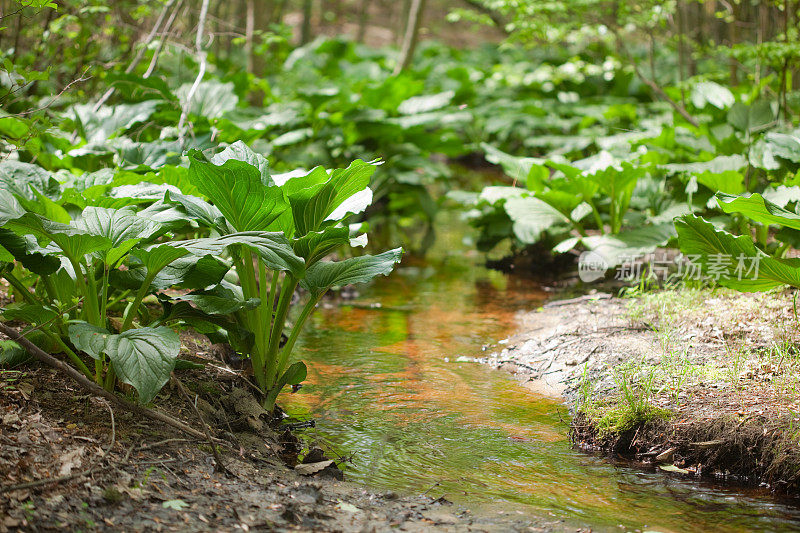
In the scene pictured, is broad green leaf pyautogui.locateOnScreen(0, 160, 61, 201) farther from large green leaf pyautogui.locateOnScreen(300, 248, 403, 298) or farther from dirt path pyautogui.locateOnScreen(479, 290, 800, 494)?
dirt path pyautogui.locateOnScreen(479, 290, 800, 494)

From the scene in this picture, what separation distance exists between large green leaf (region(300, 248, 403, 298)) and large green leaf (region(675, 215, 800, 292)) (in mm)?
1640

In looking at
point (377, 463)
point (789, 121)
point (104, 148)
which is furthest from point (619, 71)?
point (377, 463)

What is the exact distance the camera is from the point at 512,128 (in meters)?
9.40

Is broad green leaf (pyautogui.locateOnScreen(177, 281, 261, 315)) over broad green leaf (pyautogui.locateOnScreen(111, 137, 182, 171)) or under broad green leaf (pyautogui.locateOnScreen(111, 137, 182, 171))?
under

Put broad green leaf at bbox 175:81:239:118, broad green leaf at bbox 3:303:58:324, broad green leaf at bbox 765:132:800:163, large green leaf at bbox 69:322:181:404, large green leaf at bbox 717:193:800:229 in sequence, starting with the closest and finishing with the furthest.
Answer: large green leaf at bbox 69:322:181:404 < broad green leaf at bbox 3:303:58:324 < large green leaf at bbox 717:193:800:229 < broad green leaf at bbox 765:132:800:163 < broad green leaf at bbox 175:81:239:118

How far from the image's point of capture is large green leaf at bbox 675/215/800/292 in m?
3.29

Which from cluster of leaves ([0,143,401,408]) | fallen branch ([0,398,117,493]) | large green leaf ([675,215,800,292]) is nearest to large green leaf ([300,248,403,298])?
cluster of leaves ([0,143,401,408])

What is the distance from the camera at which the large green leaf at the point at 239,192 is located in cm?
260

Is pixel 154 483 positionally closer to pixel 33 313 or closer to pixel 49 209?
pixel 33 313

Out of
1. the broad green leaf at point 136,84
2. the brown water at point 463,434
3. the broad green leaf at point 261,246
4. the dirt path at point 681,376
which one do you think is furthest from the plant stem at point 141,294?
the broad green leaf at point 136,84

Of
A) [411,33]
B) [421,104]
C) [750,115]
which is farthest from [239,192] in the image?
[411,33]

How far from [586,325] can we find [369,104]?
357cm

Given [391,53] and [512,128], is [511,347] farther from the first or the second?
[391,53]

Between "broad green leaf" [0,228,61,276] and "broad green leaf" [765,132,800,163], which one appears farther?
"broad green leaf" [765,132,800,163]
